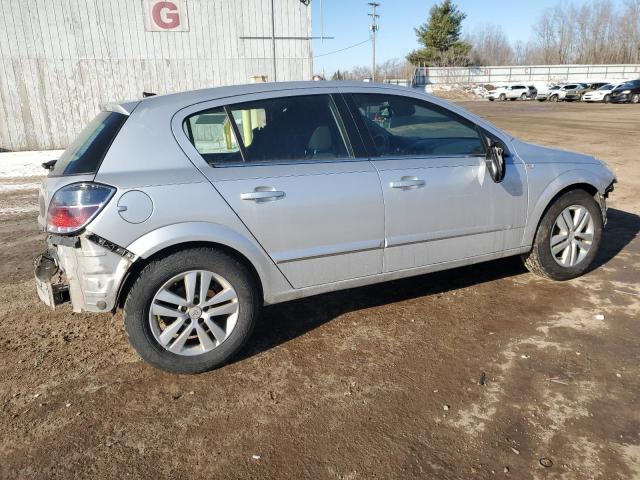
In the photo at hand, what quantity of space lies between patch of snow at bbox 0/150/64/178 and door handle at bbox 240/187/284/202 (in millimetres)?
9712

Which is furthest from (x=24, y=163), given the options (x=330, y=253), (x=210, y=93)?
(x=330, y=253)

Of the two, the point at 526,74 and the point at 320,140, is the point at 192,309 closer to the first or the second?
the point at 320,140

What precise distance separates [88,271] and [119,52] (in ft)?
44.8

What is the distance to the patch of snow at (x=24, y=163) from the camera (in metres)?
11.4

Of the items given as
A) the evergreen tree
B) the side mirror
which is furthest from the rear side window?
the evergreen tree

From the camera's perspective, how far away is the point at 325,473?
7.96ft

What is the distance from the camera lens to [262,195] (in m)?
3.22

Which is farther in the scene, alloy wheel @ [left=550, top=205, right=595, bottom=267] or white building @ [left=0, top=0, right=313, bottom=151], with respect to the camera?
white building @ [left=0, top=0, right=313, bottom=151]

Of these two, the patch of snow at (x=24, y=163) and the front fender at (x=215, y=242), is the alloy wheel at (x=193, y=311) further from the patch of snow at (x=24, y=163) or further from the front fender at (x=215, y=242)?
the patch of snow at (x=24, y=163)

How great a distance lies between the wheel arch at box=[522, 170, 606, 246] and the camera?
4.27 meters

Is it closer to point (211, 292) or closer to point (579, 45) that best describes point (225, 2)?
point (211, 292)

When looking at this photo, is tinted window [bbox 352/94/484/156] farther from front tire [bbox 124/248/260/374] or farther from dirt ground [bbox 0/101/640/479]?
front tire [bbox 124/248/260/374]

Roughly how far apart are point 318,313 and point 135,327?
4.95 feet

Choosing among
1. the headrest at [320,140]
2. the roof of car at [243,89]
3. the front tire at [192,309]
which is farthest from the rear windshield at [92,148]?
the headrest at [320,140]
